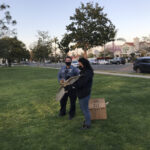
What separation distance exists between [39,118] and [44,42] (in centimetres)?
4580

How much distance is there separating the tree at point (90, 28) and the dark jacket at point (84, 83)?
110 feet

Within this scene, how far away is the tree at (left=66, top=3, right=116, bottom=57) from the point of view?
121 ft

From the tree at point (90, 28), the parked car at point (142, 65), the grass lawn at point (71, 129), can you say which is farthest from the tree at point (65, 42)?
the grass lawn at point (71, 129)

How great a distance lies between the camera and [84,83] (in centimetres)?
398

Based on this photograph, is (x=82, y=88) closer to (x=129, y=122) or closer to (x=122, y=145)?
(x=122, y=145)

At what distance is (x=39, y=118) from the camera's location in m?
5.55

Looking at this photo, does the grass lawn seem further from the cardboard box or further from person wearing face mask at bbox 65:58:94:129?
person wearing face mask at bbox 65:58:94:129

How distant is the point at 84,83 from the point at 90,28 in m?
34.1

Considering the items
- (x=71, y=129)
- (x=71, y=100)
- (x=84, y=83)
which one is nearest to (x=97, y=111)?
(x=71, y=100)

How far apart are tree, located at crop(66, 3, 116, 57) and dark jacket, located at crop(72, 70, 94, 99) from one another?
110ft

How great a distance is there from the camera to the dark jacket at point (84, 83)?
13.0 ft

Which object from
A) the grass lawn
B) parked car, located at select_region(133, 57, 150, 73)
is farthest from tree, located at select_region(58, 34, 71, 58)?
the grass lawn

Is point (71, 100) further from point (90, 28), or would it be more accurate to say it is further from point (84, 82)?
point (90, 28)

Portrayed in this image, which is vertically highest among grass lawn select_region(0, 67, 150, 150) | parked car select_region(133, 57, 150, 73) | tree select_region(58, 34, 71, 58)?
tree select_region(58, 34, 71, 58)
